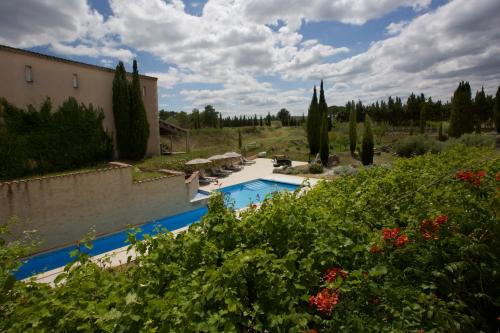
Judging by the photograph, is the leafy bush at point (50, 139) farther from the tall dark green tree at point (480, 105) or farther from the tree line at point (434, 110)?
the tall dark green tree at point (480, 105)

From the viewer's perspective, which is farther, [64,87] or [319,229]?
[64,87]

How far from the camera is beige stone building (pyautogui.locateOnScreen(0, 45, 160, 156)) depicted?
45.1ft

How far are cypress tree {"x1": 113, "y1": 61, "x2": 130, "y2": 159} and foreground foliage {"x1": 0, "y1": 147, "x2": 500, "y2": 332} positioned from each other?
1745 cm

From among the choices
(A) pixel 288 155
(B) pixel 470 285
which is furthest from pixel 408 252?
(A) pixel 288 155

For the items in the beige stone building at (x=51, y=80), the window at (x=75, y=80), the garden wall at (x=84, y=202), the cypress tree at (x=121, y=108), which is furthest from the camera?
the cypress tree at (x=121, y=108)

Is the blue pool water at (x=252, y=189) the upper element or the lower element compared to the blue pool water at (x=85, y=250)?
upper

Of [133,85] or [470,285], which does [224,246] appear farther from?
[133,85]

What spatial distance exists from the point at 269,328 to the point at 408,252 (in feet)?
4.41

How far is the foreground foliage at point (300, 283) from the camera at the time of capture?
1.78 meters

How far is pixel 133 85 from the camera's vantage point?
19.4m

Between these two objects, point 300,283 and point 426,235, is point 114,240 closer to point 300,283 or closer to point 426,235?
point 300,283

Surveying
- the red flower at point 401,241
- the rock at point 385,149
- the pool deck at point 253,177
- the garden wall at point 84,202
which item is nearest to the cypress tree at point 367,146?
the pool deck at point 253,177

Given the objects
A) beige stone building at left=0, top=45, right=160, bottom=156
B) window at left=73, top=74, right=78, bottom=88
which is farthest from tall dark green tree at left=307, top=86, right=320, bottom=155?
window at left=73, top=74, right=78, bottom=88

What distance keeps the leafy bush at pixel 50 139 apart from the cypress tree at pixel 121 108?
905 mm
